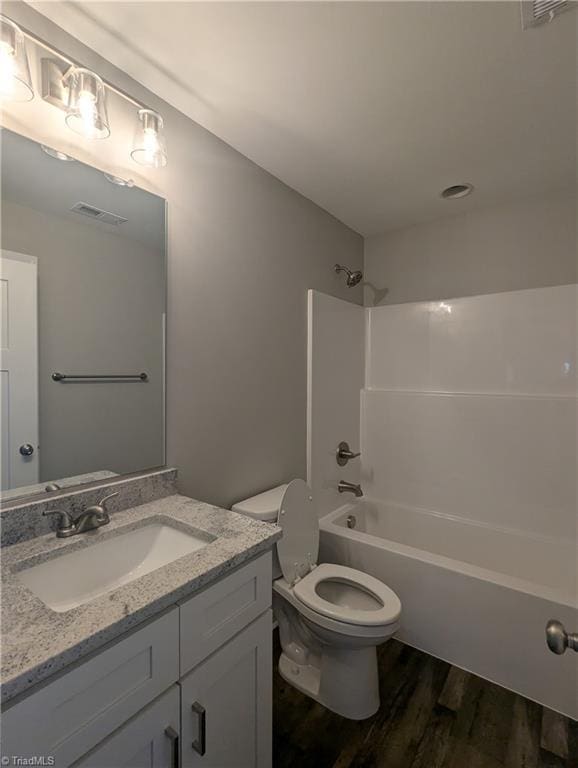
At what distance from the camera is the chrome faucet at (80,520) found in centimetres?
104

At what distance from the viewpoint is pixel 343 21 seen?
3.54ft

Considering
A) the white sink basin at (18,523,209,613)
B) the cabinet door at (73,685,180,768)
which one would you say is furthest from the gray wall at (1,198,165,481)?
the cabinet door at (73,685,180,768)

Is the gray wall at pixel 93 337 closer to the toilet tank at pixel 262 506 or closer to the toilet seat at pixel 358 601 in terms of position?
the toilet tank at pixel 262 506

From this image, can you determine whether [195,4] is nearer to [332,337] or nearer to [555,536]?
[332,337]

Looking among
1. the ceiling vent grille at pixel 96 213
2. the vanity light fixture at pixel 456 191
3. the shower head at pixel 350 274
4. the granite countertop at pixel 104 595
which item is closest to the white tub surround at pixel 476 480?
the shower head at pixel 350 274

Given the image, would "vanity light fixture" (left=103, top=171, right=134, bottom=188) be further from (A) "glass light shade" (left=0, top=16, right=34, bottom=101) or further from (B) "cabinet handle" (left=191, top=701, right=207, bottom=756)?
(B) "cabinet handle" (left=191, top=701, right=207, bottom=756)

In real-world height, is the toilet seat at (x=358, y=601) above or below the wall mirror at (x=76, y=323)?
below

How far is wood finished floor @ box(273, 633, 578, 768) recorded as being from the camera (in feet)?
4.26

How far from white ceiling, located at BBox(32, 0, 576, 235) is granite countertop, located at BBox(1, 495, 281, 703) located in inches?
60.2

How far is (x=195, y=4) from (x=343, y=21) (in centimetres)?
44

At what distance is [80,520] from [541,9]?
2000 millimetres

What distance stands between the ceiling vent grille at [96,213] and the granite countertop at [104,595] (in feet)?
3.29

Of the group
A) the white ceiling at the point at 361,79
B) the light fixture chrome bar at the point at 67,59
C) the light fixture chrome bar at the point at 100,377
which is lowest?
the light fixture chrome bar at the point at 100,377

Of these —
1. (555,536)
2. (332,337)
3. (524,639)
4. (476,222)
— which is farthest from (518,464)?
(476,222)
